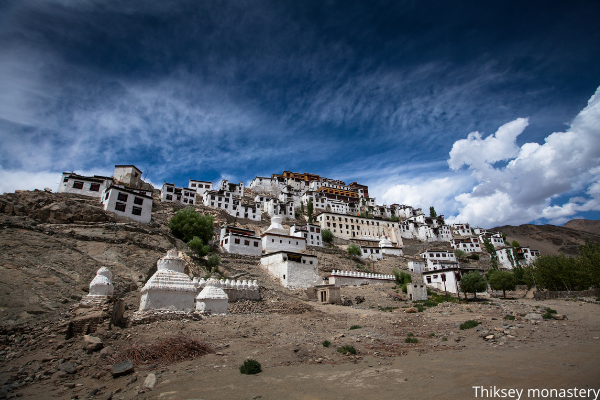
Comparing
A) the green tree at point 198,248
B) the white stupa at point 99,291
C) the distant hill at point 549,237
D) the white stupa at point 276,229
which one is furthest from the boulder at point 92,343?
the distant hill at point 549,237

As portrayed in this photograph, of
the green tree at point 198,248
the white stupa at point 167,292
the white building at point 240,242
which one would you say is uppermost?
the white building at point 240,242

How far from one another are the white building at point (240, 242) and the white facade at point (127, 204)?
11581mm

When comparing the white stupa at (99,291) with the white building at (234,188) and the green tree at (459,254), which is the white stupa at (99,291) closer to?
the white building at (234,188)

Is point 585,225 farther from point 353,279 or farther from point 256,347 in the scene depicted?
point 256,347

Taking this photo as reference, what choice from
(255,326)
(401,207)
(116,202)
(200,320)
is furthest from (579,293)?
(401,207)

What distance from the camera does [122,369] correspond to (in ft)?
32.0

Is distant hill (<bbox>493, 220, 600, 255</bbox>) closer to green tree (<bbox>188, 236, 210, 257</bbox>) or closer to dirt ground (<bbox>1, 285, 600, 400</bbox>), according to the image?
green tree (<bbox>188, 236, 210, 257</bbox>)

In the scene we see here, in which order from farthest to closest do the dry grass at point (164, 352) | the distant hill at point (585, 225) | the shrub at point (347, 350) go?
the distant hill at point (585, 225), the shrub at point (347, 350), the dry grass at point (164, 352)

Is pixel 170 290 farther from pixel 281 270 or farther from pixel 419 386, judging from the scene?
pixel 281 270

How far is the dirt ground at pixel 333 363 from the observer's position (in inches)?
327

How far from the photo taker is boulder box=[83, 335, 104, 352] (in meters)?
11.5

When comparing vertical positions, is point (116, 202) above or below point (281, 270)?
above

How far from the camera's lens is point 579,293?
109 ft

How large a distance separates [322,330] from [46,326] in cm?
1340
